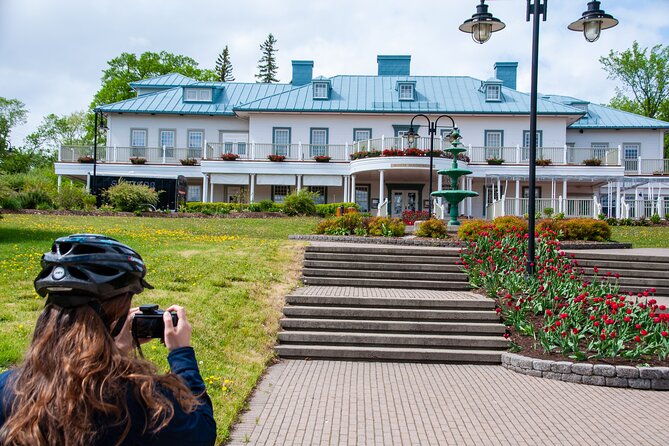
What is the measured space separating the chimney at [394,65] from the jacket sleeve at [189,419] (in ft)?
138

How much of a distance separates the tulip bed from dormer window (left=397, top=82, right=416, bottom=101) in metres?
26.2

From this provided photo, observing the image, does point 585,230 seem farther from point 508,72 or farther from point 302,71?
point 302,71

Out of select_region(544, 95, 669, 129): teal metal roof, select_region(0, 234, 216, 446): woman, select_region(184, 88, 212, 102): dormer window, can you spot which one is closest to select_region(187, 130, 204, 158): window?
select_region(184, 88, 212, 102): dormer window

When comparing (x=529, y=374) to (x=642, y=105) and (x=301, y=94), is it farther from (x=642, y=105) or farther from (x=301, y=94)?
(x=642, y=105)

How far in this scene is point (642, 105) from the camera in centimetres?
5606

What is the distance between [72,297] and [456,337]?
24.3 feet

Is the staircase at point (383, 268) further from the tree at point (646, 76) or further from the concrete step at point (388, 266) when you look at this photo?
the tree at point (646, 76)

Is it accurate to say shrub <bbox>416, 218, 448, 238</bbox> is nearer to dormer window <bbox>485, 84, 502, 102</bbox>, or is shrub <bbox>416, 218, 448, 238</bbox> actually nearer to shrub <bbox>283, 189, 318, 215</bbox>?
shrub <bbox>283, 189, 318, 215</bbox>

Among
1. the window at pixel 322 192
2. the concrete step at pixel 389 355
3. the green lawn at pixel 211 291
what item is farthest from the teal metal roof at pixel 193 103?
the concrete step at pixel 389 355

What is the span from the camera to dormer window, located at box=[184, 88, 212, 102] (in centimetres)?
3956

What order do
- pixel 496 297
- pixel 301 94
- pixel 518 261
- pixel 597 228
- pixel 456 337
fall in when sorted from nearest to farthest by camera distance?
pixel 456 337 < pixel 496 297 < pixel 518 261 < pixel 597 228 < pixel 301 94

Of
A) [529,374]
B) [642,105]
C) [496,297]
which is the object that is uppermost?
[642,105]

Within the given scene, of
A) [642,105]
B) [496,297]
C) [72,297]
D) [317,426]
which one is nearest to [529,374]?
[496,297]

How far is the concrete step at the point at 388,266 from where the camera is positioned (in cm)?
1202
